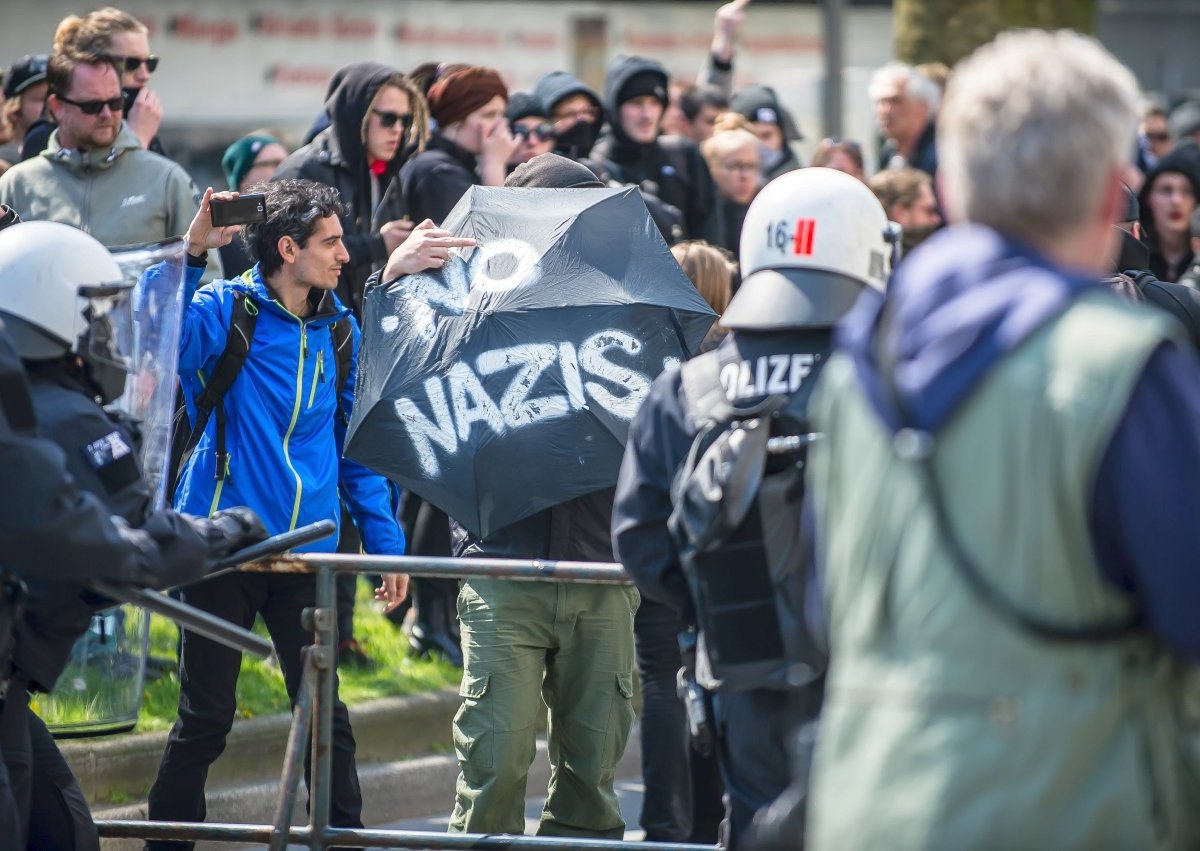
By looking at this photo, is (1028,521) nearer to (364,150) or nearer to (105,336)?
(105,336)

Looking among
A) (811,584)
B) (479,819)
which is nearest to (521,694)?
(479,819)

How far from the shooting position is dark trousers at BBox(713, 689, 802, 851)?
3.70 metres

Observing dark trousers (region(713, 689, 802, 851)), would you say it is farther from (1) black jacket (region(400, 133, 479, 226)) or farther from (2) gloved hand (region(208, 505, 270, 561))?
(1) black jacket (region(400, 133, 479, 226))

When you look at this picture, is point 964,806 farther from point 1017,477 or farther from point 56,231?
point 56,231

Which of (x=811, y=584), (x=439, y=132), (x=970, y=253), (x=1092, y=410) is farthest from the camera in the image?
(x=439, y=132)

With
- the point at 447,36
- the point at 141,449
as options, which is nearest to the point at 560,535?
the point at 141,449

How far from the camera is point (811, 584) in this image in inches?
135

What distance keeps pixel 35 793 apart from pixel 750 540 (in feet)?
6.02

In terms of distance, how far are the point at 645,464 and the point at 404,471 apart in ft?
4.32

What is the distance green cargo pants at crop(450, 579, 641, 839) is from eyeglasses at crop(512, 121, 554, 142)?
3508 mm

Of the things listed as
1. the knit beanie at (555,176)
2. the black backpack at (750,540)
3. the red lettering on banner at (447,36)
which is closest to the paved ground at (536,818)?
the knit beanie at (555,176)

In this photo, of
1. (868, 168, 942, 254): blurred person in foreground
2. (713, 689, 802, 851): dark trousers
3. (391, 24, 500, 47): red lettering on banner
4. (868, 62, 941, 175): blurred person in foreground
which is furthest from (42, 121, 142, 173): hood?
(391, 24, 500, 47): red lettering on banner

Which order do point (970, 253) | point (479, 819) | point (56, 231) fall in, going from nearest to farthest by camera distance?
point (970, 253), point (56, 231), point (479, 819)

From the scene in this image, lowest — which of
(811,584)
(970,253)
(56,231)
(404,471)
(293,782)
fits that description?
(293,782)
